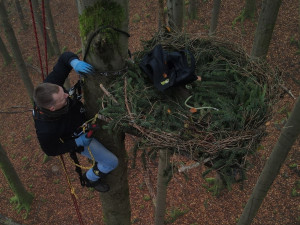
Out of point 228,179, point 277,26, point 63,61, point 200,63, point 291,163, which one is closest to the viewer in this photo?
point 228,179

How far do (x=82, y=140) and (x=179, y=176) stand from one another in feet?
16.9

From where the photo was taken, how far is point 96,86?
2514 mm

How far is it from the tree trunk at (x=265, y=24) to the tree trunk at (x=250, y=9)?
5692mm

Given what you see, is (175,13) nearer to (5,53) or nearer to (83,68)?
(83,68)

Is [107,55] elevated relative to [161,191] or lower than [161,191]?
elevated

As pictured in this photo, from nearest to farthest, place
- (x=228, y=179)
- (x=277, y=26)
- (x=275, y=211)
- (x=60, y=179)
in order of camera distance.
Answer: (x=228, y=179), (x=275, y=211), (x=60, y=179), (x=277, y=26)

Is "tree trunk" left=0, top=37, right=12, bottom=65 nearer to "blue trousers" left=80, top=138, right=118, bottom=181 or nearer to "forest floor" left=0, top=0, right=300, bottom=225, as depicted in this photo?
"forest floor" left=0, top=0, right=300, bottom=225

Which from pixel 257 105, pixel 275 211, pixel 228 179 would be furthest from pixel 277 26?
pixel 228 179

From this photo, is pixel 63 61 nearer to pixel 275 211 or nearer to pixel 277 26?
pixel 275 211

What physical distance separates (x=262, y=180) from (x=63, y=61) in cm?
291

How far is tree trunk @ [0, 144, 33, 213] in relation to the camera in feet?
23.3

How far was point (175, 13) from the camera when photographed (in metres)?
3.88

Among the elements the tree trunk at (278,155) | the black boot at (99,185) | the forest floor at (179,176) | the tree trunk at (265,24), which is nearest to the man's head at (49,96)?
the black boot at (99,185)

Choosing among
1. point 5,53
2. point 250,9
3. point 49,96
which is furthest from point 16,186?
point 250,9
